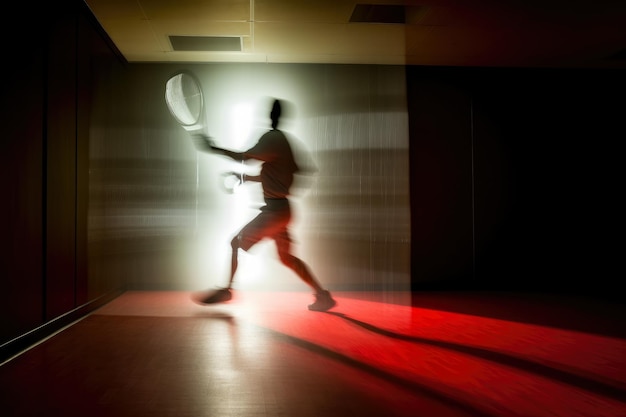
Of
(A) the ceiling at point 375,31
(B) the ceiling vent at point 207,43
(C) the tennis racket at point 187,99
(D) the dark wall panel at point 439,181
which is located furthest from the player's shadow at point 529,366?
(B) the ceiling vent at point 207,43

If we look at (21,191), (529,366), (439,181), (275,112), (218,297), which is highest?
(275,112)

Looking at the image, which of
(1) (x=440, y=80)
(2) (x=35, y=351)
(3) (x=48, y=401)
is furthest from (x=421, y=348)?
(1) (x=440, y=80)

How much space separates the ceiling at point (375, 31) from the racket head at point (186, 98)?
616 millimetres

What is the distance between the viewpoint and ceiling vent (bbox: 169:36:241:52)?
416cm

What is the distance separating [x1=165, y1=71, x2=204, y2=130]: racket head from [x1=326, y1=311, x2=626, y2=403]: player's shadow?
1838mm

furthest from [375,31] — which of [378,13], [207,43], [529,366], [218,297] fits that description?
[529,366]

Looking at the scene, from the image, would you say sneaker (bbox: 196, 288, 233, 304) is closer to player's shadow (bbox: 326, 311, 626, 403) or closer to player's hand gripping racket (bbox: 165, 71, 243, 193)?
player's hand gripping racket (bbox: 165, 71, 243, 193)

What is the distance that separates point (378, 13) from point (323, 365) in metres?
2.85

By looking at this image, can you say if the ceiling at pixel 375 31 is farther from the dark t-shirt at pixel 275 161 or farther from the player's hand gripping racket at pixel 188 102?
the dark t-shirt at pixel 275 161

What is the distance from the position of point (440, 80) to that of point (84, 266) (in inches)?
154

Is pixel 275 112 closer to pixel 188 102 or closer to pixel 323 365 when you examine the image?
pixel 188 102

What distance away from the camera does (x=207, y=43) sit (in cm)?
427

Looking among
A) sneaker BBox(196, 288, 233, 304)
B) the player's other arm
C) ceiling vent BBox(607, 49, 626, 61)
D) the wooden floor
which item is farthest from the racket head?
ceiling vent BBox(607, 49, 626, 61)

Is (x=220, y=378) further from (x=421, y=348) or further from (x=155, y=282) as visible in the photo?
(x=155, y=282)
